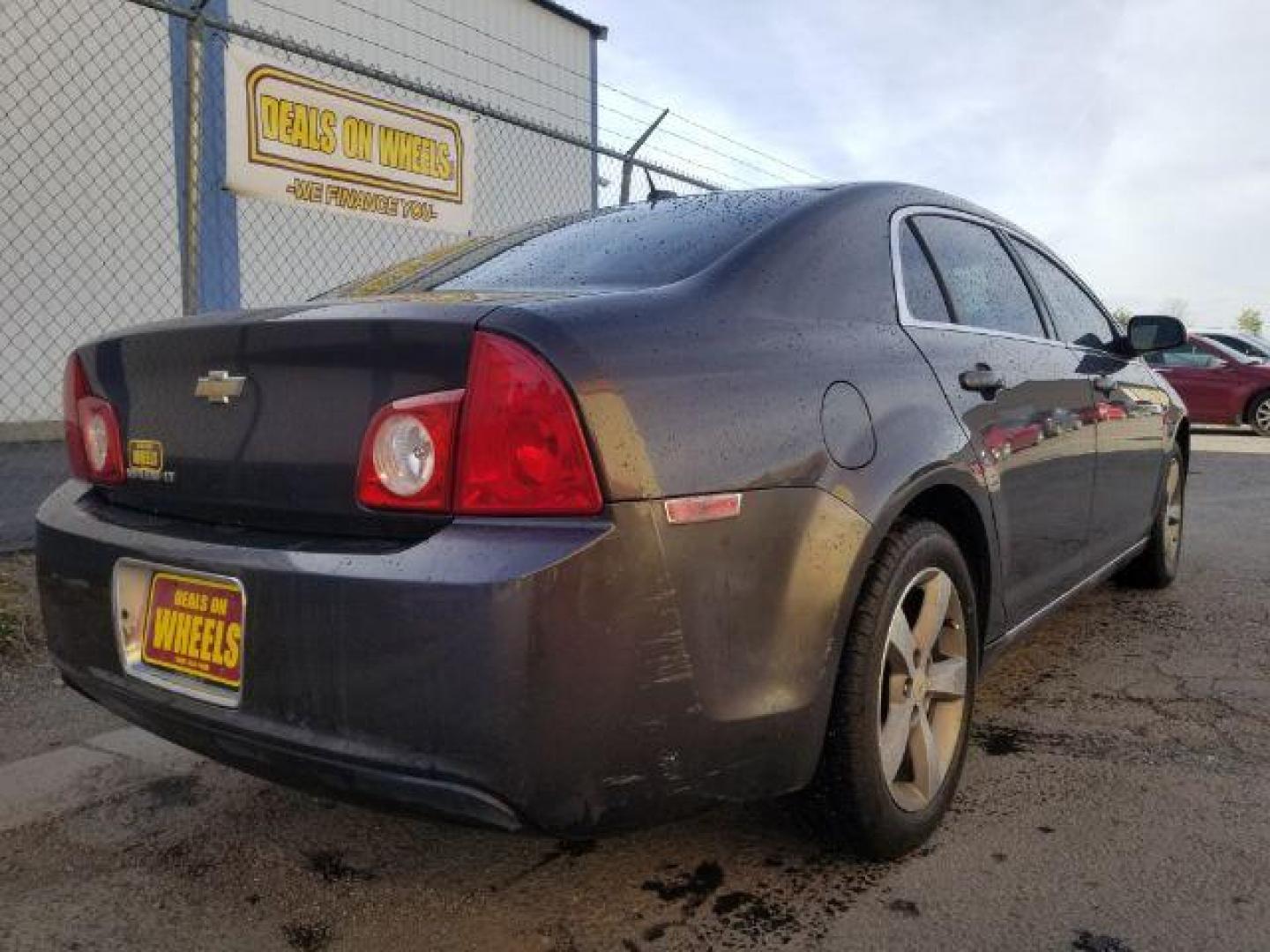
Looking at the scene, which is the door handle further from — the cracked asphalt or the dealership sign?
the dealership sign

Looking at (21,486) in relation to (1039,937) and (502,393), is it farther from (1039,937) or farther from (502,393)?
(1039,937)

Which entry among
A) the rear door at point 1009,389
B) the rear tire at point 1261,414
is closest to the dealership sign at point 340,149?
the rear door at point 1009,389

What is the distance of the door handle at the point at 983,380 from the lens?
2.54 metres

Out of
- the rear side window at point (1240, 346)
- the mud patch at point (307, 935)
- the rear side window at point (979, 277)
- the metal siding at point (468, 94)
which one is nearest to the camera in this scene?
the mud patch at point (307, 935)

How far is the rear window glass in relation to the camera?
87.7 inches

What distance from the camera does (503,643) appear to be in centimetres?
157

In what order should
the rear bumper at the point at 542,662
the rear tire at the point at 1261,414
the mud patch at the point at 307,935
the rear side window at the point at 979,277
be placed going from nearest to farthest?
1. the rear bumper at the point at 542,662
2. the mud patch at the point at 307,935
3. the rear side window at the point at 979,277
4. the rear tire at the point at 1261,414

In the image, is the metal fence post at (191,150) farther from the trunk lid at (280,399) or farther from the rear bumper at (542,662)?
the rear bumper at (542,662)

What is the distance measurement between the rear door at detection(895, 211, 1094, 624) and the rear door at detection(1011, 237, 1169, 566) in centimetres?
13

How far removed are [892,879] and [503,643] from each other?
3.59 ft

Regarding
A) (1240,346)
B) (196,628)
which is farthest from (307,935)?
(1240,346)

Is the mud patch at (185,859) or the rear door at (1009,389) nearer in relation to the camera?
the mud patch at (185,859)

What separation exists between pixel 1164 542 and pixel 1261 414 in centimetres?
1166

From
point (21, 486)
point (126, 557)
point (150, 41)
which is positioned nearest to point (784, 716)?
point (126, 557)
